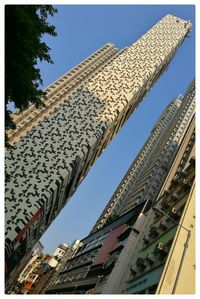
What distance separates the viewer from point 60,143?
48250mm

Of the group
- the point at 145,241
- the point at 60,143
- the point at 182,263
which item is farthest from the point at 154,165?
the point at 182,263

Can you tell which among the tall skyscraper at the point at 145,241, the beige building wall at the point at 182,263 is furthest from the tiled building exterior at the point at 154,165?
the beige building wall at the point at 182,263

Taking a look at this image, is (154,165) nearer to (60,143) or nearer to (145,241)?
(60,143)

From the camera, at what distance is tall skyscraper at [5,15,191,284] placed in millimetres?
41663

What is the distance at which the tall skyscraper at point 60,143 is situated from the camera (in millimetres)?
41663

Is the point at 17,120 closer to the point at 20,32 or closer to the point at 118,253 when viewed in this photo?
the point at 118,253

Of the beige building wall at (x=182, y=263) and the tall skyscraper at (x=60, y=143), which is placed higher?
the tall skyscraper at (x=60, y=143)

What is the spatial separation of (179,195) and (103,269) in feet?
44.3

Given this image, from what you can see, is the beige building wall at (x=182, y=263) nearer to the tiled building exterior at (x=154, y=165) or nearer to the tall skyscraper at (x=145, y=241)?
the tall skyscraper at (x=145, y=241)

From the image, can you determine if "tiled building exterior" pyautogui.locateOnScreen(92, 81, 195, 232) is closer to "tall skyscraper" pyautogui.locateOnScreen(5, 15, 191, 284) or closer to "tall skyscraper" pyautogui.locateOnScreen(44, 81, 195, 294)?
"tall skyscraper" pyautogui.locateOnScreen(44, 81, 195, 294)

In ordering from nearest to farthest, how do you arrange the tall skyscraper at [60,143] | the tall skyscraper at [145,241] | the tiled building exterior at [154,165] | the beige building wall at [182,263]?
the beige building wall at [182,263] → the tall skyscraper at [145,241] → the tall skyscraper at [60,143] → the tiled building exterior at [154,165]

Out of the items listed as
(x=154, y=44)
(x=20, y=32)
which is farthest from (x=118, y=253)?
(x=154, y=44)

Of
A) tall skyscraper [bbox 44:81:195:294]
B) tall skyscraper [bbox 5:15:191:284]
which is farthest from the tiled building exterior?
tall skyscraper [bbox 5:15:191:284]
